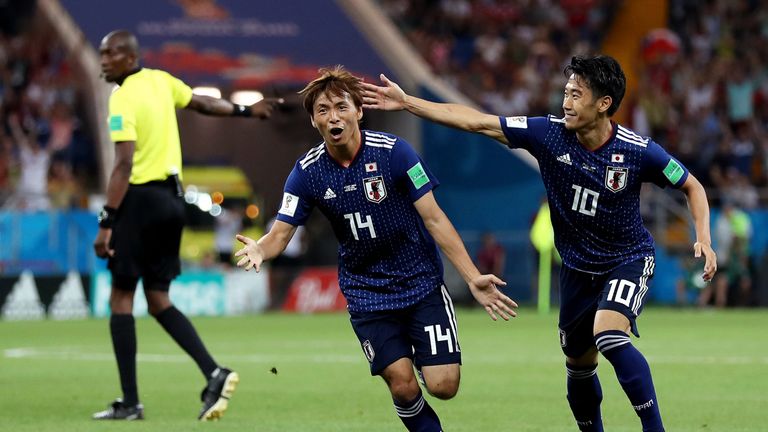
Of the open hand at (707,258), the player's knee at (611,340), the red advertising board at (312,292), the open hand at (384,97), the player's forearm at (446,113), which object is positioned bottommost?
the red advertising board at (312,292)

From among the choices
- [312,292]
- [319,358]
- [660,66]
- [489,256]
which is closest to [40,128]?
[312,292]

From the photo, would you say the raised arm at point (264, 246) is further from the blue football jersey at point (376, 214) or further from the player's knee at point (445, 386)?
the player's knee at point (445, 386)

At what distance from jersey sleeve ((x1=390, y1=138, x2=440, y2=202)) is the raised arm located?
25.4 inches

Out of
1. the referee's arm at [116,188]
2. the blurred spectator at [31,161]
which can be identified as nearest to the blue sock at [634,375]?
the referee's arm at [116,188]

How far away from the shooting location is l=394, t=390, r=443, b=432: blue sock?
776cm

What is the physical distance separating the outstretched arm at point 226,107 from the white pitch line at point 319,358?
15.8ft

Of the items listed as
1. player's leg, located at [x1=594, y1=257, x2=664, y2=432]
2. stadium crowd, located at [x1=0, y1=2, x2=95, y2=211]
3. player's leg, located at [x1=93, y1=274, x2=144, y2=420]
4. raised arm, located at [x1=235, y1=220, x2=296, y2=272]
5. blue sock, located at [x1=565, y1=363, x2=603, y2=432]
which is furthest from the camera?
stadium crowd, located at [x1=0, y1=2, x2=95, y2=211]

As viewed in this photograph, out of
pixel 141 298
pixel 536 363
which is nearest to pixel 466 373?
pixel 536 363

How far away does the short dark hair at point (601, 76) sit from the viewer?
8156 millimetres

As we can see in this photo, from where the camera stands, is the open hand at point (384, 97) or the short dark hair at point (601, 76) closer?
the open hand at point (384, 97)

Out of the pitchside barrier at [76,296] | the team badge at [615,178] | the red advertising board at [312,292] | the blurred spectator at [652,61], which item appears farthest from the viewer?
the blurred spectator at [652,61]

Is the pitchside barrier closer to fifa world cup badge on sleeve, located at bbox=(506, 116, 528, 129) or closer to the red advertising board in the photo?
the red advertising board

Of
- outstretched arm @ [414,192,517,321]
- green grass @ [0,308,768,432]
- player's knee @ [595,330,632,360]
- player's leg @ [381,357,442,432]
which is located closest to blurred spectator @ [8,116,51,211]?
green grass @ [0,308,768,432]

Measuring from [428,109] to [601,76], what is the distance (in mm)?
988
